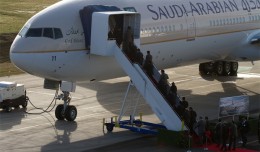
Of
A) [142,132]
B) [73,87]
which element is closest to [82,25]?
[73,87]

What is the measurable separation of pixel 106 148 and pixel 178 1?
11804 millimetres

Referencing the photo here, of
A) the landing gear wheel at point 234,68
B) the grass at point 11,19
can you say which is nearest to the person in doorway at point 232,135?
the landing gear wheel at point 234,68

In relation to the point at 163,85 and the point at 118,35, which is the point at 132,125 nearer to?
the point at 163,85

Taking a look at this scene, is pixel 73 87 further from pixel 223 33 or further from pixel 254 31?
pixel 254 31

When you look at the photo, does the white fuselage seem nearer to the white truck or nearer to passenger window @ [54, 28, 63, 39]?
passenger window @ [54, 28, 63, 39]

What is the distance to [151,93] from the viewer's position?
28.5 m

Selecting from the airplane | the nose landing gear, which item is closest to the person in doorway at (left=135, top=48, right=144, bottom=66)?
the airplane

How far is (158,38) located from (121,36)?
288cm

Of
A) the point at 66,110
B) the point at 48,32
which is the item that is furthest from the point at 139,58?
the point at 66,110

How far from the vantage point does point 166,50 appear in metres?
33.4

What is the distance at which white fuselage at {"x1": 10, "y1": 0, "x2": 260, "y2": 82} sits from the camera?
2866cm

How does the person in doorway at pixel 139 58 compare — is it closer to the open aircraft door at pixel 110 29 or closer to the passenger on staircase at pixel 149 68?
the passenger on staircase at pixel 149 68

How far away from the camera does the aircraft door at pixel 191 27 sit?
3478cm

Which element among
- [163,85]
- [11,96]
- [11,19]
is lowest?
[11,96]
